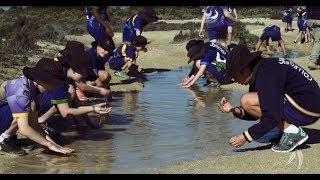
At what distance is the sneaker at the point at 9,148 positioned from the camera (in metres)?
5.21

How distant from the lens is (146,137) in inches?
237

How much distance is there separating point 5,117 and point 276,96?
2277 millimetres

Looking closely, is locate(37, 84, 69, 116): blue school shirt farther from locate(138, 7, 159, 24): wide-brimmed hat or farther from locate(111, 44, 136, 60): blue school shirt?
locate(138, 7, 159, 24): wide-brimmed hat

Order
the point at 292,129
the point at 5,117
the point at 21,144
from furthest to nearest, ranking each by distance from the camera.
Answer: the point at 21,144 < the point at 5,117 < the point at 292,129

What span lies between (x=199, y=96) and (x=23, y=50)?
585 centimetres

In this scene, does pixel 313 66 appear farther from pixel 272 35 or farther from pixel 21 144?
pixel 21 144

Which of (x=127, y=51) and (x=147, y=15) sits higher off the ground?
(x=147, y=15)

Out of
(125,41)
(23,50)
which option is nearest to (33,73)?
(125,41)

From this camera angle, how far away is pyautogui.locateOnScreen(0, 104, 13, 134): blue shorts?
17.1ft

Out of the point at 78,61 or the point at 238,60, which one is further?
the point at 78,61

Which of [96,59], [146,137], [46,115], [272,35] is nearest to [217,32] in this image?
[272,35]

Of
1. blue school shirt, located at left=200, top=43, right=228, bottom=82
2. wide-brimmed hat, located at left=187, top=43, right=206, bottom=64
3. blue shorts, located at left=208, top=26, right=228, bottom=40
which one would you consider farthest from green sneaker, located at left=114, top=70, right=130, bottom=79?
blue shorts, located at left=208, top=26, right=228, bottom=40

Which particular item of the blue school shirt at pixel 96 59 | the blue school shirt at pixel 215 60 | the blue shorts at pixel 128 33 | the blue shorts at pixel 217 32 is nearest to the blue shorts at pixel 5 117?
the blue school shirt at pixel 96 59

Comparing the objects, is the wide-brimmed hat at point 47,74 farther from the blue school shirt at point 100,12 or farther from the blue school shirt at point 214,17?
the blue school shirt at point 214,17
